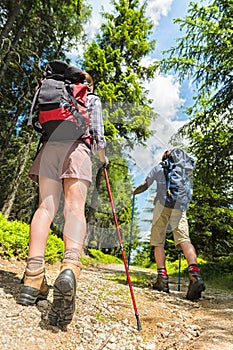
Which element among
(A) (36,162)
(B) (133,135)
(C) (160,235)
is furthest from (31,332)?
(B) (133,135)

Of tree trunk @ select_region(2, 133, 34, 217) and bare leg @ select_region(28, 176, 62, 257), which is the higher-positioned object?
tree trunk @ select_region(2, 133, 34, 217)

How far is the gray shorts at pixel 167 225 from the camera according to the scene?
412cm

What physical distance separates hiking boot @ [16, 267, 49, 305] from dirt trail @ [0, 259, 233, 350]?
0.19 feet

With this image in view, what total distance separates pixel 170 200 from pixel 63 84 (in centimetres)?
238

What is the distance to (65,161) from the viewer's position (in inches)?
98.7

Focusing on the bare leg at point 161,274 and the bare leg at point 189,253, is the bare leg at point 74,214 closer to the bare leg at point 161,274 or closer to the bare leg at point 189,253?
the bare leg at point 189,253

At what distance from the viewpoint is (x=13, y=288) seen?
2.90 meters

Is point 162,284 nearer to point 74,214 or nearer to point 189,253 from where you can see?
point 189,253

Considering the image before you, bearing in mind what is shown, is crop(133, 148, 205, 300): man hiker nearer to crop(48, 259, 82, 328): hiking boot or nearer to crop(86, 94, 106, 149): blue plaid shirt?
crop(86, 94, 106, 149): blue plaid shirt

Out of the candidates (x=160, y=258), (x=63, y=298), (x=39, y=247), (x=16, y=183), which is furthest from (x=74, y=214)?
(x=16, y=183)

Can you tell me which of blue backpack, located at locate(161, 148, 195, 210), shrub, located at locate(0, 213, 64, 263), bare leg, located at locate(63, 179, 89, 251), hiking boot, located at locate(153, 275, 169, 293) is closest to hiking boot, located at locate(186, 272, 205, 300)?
hiking boot, located at locate(153, 275, 169, 293)

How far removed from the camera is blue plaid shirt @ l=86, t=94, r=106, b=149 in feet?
8.82

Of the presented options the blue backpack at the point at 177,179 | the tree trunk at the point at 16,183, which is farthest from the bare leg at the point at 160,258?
the tree trunk at the point at 16,183

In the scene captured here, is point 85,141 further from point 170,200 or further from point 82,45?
point 82,45
